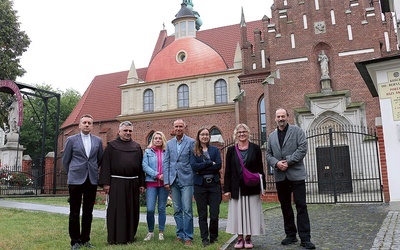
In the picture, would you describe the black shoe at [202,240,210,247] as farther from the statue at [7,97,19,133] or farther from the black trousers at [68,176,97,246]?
the statue at [7,97,19,133]

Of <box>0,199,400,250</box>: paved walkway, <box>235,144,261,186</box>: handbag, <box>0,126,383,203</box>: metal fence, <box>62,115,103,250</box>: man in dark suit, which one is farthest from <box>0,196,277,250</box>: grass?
<box>0,126,383,203</box>: metal fence

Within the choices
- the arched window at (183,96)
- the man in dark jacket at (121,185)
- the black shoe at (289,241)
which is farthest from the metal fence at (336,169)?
the arched window at (183,96)

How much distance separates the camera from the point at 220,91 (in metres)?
26.0

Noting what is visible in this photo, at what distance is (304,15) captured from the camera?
1919 centimetres

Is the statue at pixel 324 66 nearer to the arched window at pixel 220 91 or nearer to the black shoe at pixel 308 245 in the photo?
the arched window at pixel 220 91

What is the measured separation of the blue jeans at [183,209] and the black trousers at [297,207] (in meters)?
1.50

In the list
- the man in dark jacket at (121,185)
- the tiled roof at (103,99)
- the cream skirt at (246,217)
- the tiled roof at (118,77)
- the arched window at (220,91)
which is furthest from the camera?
the tiled roof at (103,99)

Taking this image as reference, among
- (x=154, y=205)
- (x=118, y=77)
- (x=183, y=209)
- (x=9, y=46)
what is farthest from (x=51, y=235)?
(x=118, y=77)

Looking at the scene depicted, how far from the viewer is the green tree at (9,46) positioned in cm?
2525

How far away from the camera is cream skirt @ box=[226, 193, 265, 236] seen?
5.45m

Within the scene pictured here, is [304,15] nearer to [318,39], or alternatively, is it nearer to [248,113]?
[318,39]

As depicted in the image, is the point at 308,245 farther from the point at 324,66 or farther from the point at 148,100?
the point at 148,100

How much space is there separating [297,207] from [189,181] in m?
1.77

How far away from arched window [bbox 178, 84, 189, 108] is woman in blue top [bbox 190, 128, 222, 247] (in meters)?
21.1
